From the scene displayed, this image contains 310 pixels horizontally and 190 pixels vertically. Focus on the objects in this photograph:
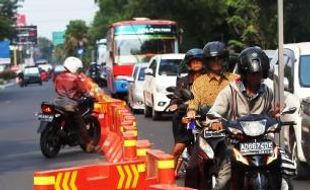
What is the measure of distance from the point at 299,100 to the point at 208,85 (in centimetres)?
293

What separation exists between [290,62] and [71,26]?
122 m

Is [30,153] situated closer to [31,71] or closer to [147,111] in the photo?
[147,111]

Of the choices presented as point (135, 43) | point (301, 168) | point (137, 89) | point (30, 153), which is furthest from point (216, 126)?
point (135, 43)

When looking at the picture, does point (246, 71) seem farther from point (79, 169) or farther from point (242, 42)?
point (242, 42)

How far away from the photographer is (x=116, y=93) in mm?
30359

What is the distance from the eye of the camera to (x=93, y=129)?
47.1 feet

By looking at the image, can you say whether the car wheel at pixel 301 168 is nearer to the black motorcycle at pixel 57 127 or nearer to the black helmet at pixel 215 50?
the black helmet at pixel 215 50

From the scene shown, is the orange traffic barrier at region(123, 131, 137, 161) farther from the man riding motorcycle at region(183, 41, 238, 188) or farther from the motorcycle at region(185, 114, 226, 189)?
the motorcycle at region(185, 114, 226, 189)

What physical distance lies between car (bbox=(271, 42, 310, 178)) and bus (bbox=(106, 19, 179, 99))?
16.9 metres

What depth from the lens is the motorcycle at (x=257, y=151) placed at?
5652 mm

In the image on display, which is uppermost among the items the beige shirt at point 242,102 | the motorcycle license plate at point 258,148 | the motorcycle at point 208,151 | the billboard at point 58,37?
the billboard at point 58,37

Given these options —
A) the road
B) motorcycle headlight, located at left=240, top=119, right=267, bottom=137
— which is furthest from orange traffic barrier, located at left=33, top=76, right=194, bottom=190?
the road

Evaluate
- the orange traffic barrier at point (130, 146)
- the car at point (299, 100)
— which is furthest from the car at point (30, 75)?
the orange traffic barrier at point (130, 146)

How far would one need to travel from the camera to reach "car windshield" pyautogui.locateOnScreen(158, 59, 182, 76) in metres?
21.2
